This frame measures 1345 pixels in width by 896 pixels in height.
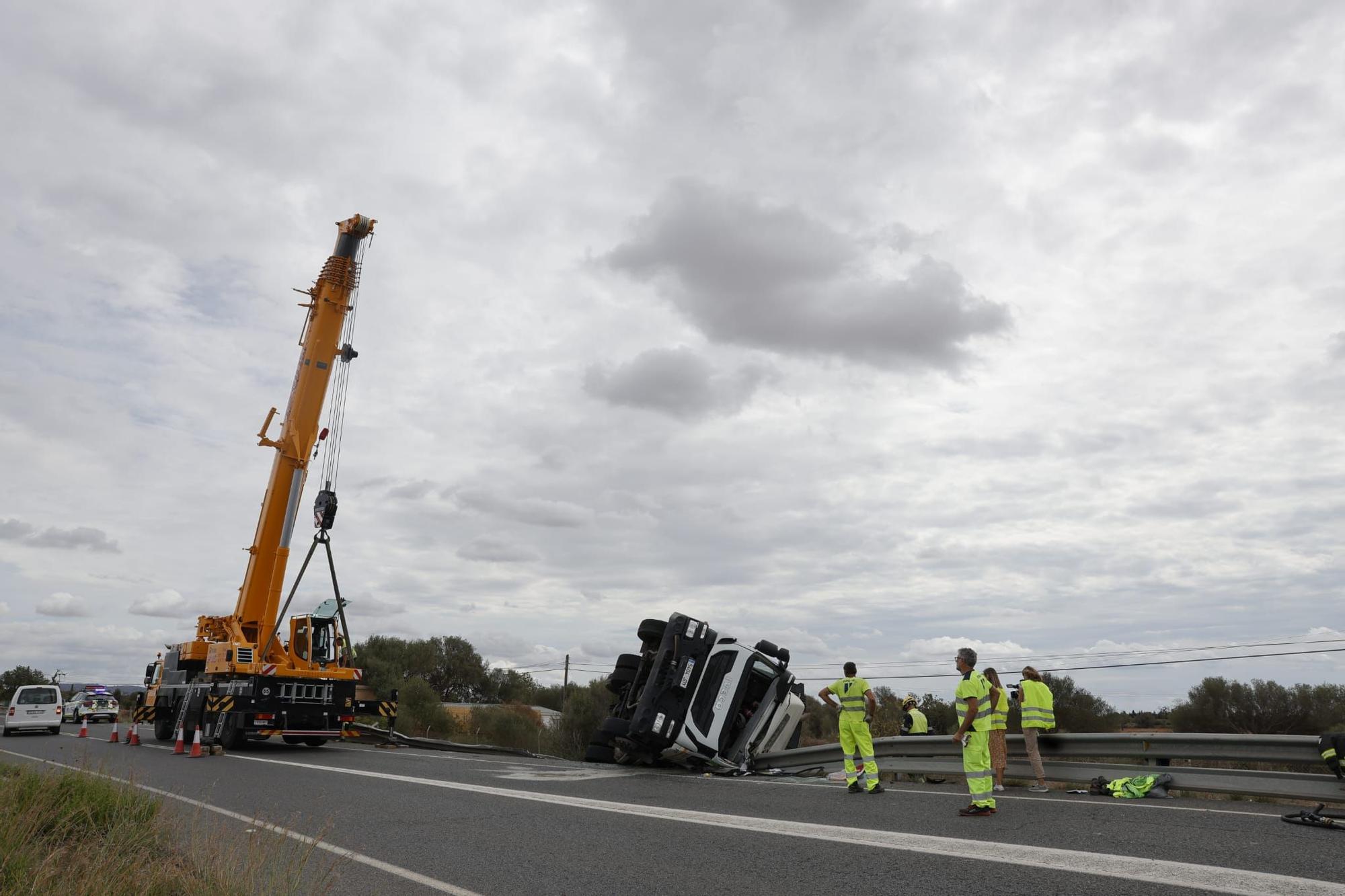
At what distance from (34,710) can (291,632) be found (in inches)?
620

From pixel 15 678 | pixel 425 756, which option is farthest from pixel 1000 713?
pixel 15 678

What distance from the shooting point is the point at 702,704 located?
44.5 ft

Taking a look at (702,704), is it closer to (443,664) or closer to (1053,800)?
(1053,800)

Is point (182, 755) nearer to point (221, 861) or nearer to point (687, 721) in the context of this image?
point (687, 721)

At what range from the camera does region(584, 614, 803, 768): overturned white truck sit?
1335 centimetres

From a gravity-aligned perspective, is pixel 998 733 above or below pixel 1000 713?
below

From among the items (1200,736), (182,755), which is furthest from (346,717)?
(1200,736)

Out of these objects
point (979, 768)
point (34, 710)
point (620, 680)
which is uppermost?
→ point (620, 680)

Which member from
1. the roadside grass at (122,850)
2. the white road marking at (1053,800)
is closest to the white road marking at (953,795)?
the white road marking at (1053,800)

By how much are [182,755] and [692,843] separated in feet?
45.1

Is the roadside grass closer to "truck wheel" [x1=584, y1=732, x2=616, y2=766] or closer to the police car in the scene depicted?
"truck wheel" [x1=584, y1=732, x2=616, y2=766]

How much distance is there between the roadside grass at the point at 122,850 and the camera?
4879 mm

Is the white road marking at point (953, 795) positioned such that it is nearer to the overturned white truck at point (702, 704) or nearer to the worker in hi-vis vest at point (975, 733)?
the overturned white truck at point (702, 704)

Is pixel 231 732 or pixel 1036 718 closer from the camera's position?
pixel 1036 718
